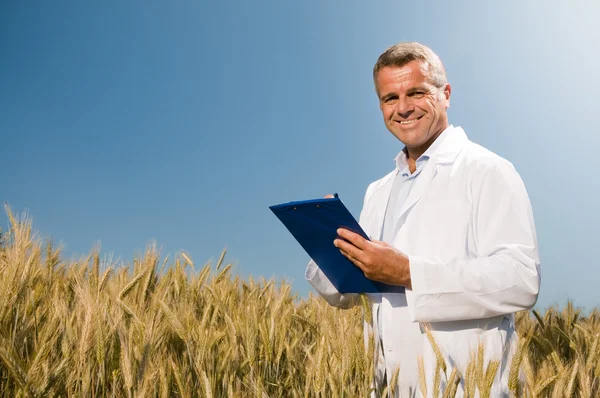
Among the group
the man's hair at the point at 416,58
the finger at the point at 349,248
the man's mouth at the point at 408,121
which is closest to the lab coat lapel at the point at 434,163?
the man's mouth at the point at 408,121

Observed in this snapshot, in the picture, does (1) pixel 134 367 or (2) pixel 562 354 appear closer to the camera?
(1) pixel 134 367

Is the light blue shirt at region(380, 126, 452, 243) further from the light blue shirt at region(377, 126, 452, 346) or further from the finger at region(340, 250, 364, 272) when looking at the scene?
the finger at region(340, 250, 364, 272)

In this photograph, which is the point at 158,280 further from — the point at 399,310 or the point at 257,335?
the point at 399,310

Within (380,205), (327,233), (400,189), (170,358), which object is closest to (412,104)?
(400,189)

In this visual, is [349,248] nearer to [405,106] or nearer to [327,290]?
[327,290]

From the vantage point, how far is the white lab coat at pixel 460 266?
1873 millimetres

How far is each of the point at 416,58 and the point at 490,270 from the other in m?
0.98

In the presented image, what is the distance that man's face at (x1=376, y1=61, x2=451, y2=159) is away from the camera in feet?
7.73

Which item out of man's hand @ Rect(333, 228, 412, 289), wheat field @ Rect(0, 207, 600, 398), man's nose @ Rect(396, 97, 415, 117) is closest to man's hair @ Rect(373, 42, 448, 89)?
man's nose @ Rect(396, 97, 415, 117)

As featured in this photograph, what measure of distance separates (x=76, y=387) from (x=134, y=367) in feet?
0.71

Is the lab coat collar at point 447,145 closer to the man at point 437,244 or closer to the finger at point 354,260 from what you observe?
the man at point 437,244

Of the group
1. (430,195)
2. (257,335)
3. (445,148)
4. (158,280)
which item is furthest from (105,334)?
(158,280)

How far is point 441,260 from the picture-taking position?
2.03 meters

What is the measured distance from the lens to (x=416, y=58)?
7.75 ft
